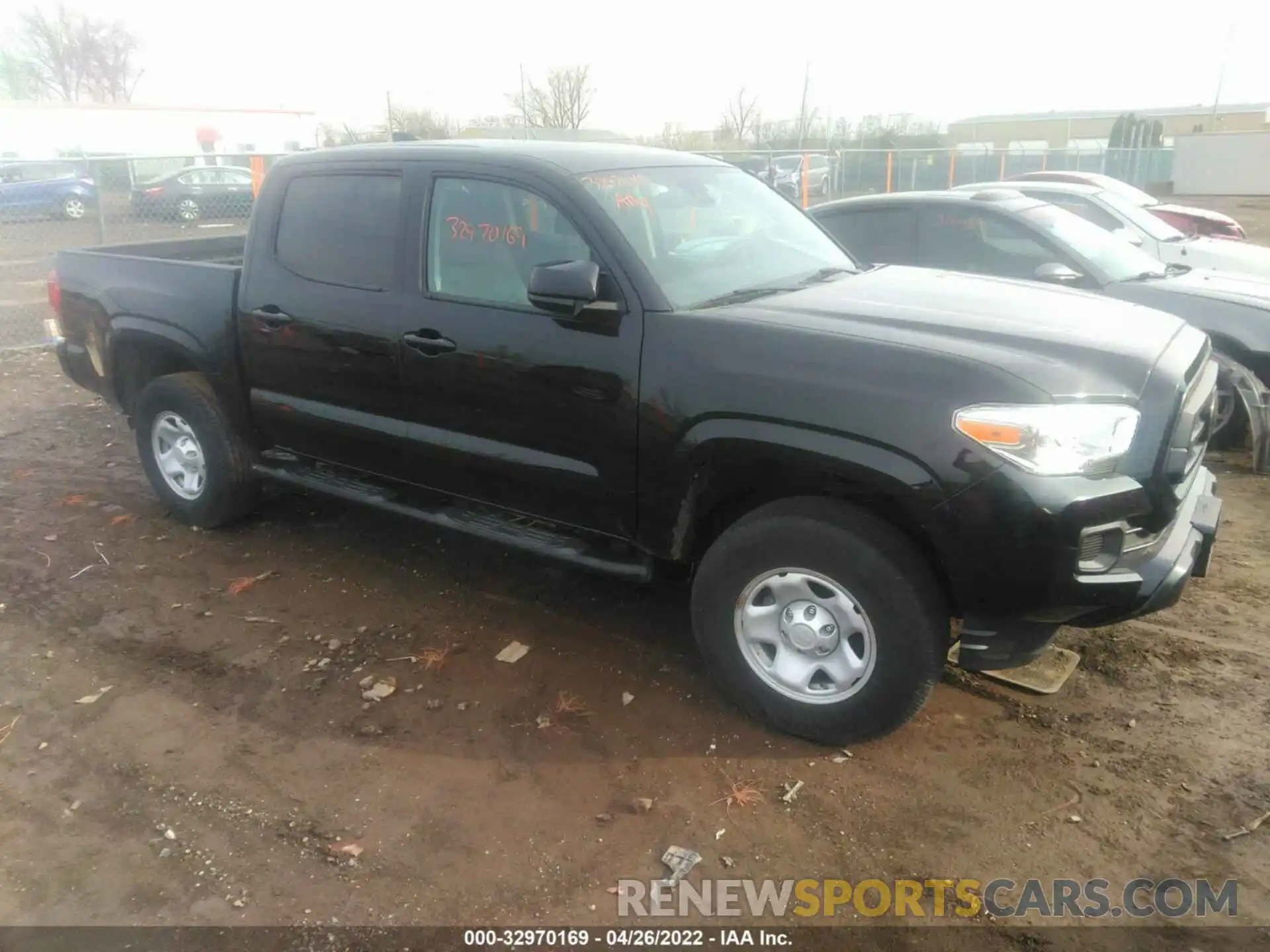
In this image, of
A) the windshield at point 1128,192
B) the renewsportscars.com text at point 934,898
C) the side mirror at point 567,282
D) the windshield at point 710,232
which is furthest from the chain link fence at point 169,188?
the renewsportscars.com text at point 934,898

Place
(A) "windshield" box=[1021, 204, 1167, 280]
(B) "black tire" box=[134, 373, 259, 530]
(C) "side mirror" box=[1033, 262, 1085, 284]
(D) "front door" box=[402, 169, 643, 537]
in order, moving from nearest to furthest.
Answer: (D) "front door" box=[402, 169, 643, 537] → (B) "black tire" box=[134, 373, 259, 530] → (C) "side mirror" box=[1033, 262, 1085, 284] → (A) "windshield" box=[1021, 204, 1167, 280]

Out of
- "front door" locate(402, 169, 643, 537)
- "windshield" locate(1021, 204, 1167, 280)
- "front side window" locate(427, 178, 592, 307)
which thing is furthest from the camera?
"windshield" locate(1021, 204, 1167, 280)

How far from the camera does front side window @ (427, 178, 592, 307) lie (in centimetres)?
370

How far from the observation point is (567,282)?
331 centimetres

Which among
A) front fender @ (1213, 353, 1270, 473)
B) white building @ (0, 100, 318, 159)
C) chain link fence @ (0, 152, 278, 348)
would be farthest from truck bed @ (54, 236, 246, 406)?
white building @ (0, 100, 318, 159)

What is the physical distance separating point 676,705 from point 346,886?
1351mm

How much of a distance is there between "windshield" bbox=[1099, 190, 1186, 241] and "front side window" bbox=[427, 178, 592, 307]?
6852mm

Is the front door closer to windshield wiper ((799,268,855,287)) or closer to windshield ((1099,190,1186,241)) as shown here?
windshield wiper ((799,268,855,287))

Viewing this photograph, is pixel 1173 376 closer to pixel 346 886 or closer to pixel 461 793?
pixel 461 793

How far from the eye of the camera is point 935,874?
279 cm

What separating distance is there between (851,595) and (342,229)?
2782 mm

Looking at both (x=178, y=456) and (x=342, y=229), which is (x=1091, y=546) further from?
(x=178, y=456)

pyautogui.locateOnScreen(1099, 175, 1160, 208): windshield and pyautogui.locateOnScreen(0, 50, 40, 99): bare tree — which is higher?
pyautogui.locateOnScreen(0, 50, 40, 99): bare tree

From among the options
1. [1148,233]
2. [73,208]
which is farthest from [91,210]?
[1148,233]
